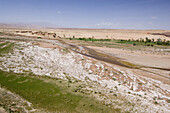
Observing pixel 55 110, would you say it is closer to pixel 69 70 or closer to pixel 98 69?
pixel 69 70

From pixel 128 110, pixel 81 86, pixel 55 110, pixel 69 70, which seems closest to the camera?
pixel 55 110

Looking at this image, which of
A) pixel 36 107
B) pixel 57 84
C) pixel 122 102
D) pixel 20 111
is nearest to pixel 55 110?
pixel 36 107

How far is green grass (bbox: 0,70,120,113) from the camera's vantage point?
10703 millimetres

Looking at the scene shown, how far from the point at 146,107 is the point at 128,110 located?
2045 mm

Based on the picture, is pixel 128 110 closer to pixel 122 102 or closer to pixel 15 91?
pixel 122 102

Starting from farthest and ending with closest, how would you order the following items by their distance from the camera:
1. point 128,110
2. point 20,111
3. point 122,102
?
point 122,102
point 128,110
point 20,111

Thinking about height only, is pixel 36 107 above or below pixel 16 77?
below

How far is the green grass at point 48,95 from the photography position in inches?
421

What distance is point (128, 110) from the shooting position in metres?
10.9

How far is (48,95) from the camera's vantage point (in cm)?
1222

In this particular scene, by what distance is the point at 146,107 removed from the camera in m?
11.5

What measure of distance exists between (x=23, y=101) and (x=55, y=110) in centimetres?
317

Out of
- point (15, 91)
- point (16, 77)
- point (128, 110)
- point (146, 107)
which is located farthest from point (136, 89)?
point (16, 77)

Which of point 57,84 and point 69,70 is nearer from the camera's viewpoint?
point 57,84
